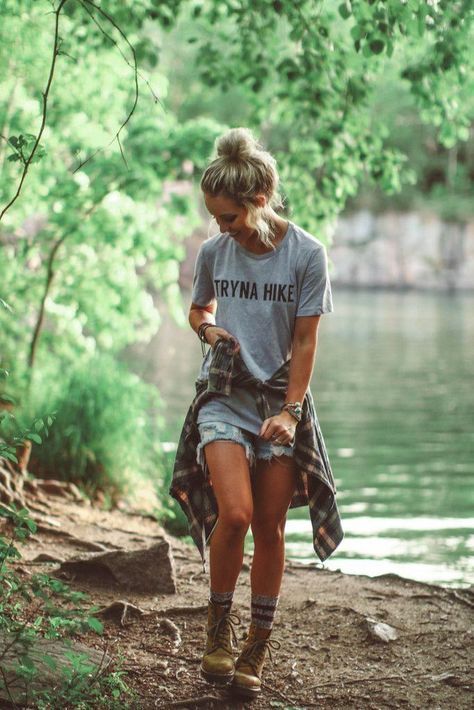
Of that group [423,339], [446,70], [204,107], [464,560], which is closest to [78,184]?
[446,70]

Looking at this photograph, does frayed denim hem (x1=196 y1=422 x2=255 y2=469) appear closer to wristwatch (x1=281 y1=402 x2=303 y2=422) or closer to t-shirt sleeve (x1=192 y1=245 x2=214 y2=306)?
wristwatch (x1=281 y1=402 x2=303 y2=422)

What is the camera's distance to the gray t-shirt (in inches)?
139

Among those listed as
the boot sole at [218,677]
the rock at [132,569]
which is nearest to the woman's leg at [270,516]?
the boot sole at [218,677]

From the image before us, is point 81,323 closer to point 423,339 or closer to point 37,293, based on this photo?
point 37,293

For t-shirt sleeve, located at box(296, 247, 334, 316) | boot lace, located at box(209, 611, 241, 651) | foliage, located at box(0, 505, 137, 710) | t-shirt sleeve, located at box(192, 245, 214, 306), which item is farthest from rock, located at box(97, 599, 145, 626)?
t-shirt sleeve, located at box(296, 247, 334, 316)

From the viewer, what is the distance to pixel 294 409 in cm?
348

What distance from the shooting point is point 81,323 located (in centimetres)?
885

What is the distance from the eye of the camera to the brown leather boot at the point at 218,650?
3.56 meters

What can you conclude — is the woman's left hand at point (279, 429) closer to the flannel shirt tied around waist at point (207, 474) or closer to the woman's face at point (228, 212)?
the flannel shirt tied around waist at point (207, 474)

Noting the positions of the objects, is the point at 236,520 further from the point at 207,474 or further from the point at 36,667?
the point at 36,667

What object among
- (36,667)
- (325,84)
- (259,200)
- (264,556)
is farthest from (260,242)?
(325,84)

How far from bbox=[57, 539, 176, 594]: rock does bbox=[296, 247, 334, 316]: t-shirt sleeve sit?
1.81m

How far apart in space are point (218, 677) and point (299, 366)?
3.67 feet

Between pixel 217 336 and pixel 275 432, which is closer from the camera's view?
pixel 275 432
